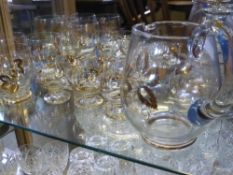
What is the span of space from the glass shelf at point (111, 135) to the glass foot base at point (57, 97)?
11 mm

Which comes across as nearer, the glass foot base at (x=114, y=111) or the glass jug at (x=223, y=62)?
the glass jug at (x=223, y=62)

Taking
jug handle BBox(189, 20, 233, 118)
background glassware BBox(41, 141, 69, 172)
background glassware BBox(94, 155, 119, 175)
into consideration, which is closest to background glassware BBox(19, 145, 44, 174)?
background glassware BBox(41, 141, 69, 172)

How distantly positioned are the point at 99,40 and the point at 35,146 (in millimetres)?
316

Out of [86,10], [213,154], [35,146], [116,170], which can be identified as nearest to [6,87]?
[35,146]

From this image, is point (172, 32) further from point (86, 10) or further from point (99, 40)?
point (86, 10)

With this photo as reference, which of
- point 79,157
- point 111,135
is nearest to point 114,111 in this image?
point 111,135

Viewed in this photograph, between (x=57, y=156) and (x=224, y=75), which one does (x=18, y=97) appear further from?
(x=224, y=75)

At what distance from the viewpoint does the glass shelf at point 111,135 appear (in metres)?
0.43

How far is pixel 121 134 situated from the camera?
49cm

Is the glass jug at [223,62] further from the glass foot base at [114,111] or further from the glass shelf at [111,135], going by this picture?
the glass foot base at [114,111]

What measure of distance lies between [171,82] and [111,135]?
0.47 feet

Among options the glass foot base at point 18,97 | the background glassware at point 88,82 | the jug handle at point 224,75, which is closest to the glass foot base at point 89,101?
the background glassware at point 88,82

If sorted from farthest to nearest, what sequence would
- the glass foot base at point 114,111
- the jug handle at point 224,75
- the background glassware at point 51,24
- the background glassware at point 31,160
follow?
the background glassware at point 51,24, the background glassware at point 31,160, the glass foot base at point 114,111, the jug handle at point 224,75

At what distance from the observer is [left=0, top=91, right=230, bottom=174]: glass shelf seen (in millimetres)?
426
